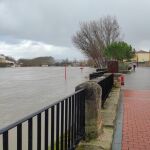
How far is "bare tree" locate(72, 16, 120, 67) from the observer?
66.4 metres

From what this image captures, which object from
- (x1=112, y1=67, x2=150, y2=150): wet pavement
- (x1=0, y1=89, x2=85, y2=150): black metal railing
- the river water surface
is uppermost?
Answer: (x1=0, y1=89, x2=85, y2=150): black metal railing

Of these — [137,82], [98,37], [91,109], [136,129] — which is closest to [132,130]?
[136,129]

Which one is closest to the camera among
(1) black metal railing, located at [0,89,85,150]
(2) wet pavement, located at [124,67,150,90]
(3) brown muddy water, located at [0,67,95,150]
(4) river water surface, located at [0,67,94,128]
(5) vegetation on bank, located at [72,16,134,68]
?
(1) black metal railing, located at [0,89,85,150]

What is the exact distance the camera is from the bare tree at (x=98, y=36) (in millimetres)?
66438

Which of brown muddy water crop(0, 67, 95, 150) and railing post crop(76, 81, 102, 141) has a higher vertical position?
railing post crop(76, 81, 102, 141)

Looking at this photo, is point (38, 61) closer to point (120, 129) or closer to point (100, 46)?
point (100, 46)

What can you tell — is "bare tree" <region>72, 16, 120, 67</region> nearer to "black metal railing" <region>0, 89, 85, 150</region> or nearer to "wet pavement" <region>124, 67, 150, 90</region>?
"wet pavement" <region>124, 67, 150, 90</region>

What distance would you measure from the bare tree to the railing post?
59524 mm

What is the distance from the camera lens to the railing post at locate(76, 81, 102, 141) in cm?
599

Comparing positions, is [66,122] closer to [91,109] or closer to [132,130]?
[91,109]

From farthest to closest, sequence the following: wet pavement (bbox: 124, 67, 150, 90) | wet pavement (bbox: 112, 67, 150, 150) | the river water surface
Result: wet pavement (bbox: 124, 67, 150, 90)
the river water surface
wet pavement (bbox: 112, 67, 150, 150)

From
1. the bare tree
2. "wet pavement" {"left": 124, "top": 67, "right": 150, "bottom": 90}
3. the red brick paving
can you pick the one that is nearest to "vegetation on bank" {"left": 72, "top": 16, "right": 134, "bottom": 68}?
the bare tree

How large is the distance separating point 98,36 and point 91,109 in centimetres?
6135

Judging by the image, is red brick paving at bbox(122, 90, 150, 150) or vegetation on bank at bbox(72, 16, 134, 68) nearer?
red brick paving at bbox(122, 90, 150, 150)
